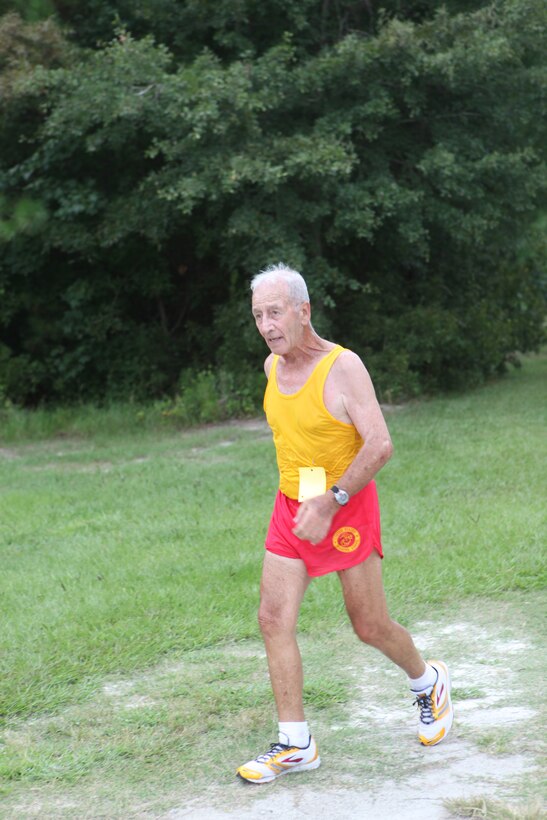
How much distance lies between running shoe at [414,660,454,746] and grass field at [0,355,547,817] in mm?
552

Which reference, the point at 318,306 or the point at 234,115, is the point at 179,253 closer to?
the point at 318,306

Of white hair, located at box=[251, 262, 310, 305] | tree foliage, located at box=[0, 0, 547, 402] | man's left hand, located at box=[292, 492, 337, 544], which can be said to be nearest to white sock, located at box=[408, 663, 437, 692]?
man's left hand, located at box=[292, 492, 337, 544]

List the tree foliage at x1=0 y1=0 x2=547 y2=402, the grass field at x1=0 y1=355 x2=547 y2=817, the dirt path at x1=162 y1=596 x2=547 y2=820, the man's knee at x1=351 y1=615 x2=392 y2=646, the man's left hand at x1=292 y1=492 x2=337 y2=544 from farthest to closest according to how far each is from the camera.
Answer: the tree foliage at x1=0 y1=0 x2=547 y2=402 < the grass field at x1=0 y1=355 x2=547 y2=817 < the man's knee at x1=351 y1=615 x2=392 y2=646 < the man's left hand at x1=292 y1=492 x2=337 y2=544 < the dirt path at x1=162 y1=596 x2=547 y2=820

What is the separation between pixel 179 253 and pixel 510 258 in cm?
528

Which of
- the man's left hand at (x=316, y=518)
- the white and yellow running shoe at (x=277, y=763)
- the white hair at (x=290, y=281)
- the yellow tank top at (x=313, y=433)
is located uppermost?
the white hair at (x=290, y=281)

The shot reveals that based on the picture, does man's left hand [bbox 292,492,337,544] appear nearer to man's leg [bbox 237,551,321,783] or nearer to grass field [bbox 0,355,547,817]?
man's leg [bbox 237,551,321,783]

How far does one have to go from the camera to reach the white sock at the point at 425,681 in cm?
428

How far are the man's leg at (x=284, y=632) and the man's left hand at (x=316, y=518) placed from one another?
0.21 m

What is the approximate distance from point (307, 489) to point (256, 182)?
9037mm

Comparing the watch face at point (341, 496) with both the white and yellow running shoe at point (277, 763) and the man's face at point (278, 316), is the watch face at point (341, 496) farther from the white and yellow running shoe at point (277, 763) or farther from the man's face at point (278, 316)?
the white and yellow running shoe at point (277, 763)

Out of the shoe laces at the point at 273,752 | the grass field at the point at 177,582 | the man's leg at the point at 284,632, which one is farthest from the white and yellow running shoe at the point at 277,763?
the grass field at the point at 177,582

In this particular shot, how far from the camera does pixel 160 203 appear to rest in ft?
46.0

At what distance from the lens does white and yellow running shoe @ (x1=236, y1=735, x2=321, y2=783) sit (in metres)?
3.92

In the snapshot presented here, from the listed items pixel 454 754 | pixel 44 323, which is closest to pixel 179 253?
pixel 44 323
